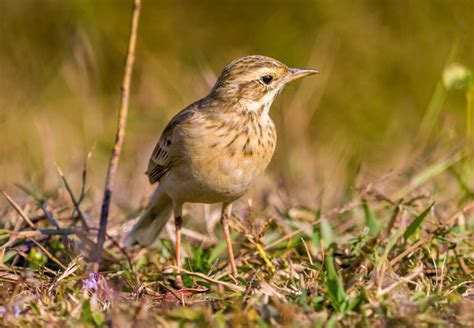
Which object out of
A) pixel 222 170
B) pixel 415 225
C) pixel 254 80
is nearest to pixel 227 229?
pixel 222 170

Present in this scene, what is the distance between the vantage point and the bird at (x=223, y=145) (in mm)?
5430

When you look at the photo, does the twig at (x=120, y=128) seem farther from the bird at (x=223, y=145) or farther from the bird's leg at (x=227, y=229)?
the bird's leg at (x=227, y=229)

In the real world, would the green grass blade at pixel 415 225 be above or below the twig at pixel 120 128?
below

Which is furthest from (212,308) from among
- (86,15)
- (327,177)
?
(86,15)

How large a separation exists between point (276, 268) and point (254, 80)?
138 cm

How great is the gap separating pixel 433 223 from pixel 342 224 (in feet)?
2.88

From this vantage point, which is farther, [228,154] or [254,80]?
[254,80]

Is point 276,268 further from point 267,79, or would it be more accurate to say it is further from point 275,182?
point 275,182

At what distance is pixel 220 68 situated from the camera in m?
10.8

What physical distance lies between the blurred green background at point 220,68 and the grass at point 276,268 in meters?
0.96

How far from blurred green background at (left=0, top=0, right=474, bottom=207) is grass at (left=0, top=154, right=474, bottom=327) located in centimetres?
96

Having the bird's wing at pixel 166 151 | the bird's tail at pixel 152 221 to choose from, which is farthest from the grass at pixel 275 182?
the bird's wing at pixel 166 151

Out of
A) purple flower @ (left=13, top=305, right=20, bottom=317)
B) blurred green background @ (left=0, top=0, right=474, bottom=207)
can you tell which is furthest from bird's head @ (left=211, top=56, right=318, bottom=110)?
purple flower @ (left=13, top=305, right=20, bottom=317)

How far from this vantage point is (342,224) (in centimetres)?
602
